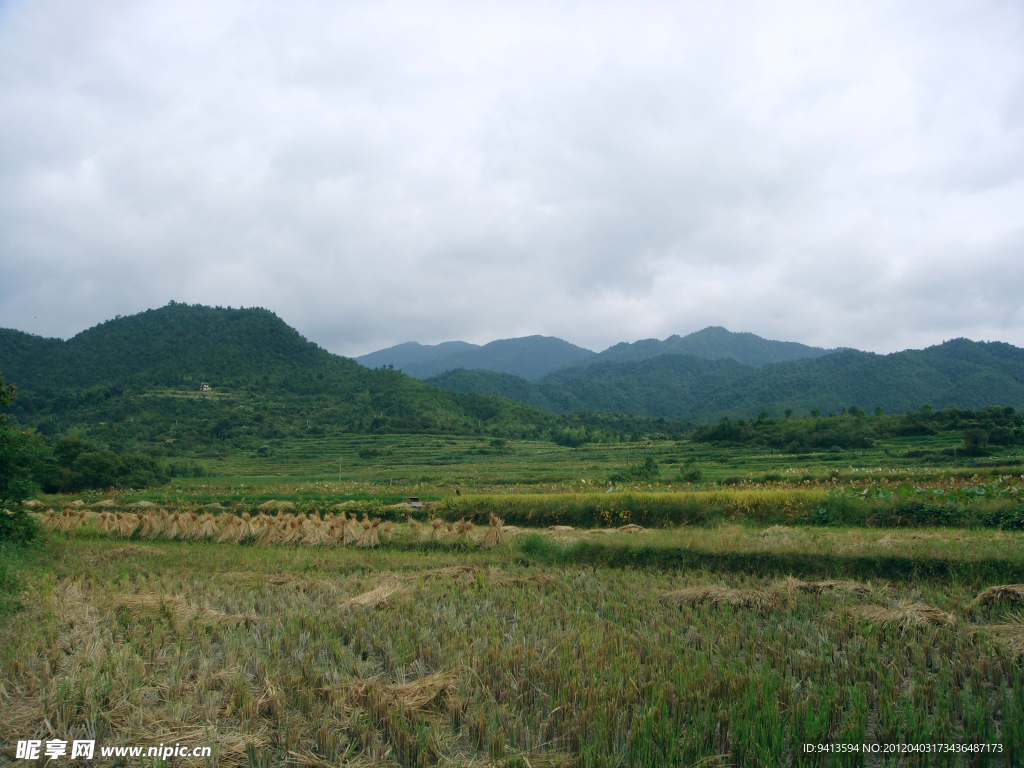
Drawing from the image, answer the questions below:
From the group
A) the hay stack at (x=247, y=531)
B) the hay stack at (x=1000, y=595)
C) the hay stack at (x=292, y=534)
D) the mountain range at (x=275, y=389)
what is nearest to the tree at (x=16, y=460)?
the hay stack at (x=247, y=531)

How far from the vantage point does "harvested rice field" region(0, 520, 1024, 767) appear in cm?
379

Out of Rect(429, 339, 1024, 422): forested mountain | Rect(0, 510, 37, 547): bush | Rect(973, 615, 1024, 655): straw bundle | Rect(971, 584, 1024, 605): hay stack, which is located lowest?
Rect(0, 510, 37, 547): bush

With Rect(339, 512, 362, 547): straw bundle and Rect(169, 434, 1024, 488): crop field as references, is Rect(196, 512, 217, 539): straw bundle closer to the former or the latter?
Rect(339, 512, 362, 547): straw bundle

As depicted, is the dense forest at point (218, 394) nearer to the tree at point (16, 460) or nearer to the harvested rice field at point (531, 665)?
the tree at point (16, 460)

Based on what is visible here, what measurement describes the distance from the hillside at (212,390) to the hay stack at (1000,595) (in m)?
59.8

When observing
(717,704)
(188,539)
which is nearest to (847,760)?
(717,704)

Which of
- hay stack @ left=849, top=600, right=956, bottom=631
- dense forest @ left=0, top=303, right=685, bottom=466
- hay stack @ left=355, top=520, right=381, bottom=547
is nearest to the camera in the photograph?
hay stack @ left=849, top=600, right=956, bottom=631

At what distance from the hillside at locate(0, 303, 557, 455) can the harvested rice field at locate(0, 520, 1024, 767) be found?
54.5 meters

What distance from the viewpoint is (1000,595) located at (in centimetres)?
652

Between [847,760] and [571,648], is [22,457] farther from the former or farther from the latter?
[847,760]

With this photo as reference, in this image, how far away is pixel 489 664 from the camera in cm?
516

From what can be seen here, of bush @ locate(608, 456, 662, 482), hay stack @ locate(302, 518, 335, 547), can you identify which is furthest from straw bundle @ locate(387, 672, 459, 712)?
bush @ locate(608, 456, 662, 482)

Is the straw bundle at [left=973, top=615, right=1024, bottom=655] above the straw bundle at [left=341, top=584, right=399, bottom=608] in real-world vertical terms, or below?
above

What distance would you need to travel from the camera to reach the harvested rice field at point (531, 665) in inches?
149
